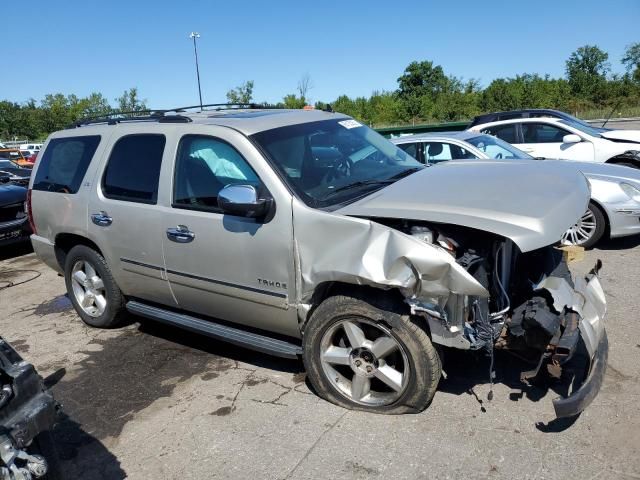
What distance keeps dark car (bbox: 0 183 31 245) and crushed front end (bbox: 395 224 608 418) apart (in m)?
7.70

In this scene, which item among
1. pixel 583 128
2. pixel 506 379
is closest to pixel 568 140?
pixel 583 128

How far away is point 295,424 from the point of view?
3291 millimetres

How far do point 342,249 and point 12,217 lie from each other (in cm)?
761

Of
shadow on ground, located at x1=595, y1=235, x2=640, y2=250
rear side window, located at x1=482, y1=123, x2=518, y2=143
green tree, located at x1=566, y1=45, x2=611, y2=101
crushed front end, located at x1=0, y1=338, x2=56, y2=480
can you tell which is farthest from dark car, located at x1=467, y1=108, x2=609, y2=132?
green tree, located at x1=566, y1=45, x2=611, y2=101

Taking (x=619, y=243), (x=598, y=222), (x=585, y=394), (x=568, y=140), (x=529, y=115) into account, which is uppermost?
(x=529, y=115)

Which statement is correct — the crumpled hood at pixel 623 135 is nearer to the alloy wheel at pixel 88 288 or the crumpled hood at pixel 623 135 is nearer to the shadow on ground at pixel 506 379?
the shadow on ground at pixel 506 379

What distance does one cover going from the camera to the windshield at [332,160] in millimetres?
3539

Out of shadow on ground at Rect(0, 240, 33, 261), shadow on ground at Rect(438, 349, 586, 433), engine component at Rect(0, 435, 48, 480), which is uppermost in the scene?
engine component at Rect(0, 435, 48, 480)

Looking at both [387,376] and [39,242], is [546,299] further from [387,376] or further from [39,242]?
[39,242]

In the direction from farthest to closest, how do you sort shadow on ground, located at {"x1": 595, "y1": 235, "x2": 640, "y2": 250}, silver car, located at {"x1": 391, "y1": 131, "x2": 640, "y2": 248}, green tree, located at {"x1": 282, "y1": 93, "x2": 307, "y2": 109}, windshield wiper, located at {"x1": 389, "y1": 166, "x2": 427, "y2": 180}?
green tree, located at {"x1": 282, "y1": 93, "x2": 307, "y2": 109} → shadow on ground, located at {"x1": 595, "y1": 235, "x2": 640, "y2": 250} → silver car, located at {"x1": 391, "y1": 131, "x2": 640, "y2": 248} → windshield wiper, located at {"x1": 389, "y1": 166, "x2": 427, "y2": 180}

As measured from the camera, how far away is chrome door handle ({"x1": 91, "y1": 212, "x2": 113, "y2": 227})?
14.6 ft

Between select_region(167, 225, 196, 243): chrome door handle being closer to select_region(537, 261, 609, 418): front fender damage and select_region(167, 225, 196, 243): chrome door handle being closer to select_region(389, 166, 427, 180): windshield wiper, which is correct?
select_region(389, 166, 427, 180): windshield wiper

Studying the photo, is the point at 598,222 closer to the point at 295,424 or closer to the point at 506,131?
the point at 506,131

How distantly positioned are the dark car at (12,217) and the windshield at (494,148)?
725cm
